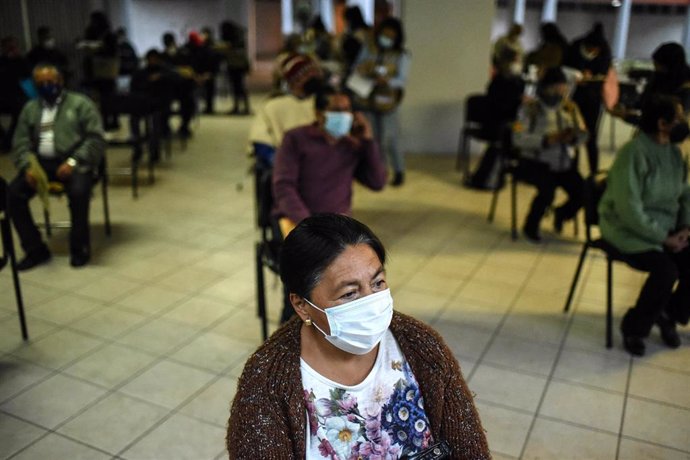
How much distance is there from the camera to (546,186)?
478 centimetres

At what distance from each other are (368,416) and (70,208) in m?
3.32

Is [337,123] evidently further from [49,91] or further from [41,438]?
[49,91]

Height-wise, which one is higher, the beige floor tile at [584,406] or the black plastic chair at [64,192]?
the black plastic chair at [64,192]

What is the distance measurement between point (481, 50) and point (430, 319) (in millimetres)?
4280

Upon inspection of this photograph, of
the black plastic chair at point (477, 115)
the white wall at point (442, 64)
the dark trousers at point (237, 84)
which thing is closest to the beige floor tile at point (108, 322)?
the black plastic chair at point (477, 115)

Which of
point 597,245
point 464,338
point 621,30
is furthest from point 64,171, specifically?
point 621,30

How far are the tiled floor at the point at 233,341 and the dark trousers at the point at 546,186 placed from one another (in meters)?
0.24

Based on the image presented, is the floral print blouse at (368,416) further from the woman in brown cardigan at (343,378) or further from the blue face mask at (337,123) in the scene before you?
the blue face mask at (337,123)

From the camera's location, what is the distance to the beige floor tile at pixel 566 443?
247 centimetres

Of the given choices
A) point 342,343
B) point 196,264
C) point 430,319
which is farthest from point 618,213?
point 196,264

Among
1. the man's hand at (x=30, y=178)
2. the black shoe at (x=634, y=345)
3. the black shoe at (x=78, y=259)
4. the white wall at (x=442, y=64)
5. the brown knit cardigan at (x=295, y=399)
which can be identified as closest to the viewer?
the brown knit cardigan at (x=295, y=399)

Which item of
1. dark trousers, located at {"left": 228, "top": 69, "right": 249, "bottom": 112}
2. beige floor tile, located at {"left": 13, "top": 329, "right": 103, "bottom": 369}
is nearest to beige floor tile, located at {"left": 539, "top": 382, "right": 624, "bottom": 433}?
beige floor tile, located at {"left": 13, "top": 329, "right": 103, "bottom": 369}

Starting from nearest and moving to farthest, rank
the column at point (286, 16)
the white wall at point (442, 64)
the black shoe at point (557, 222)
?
the black shoe at point (557, 222), the white wall at point (442, 64), the column at point (286, 16)

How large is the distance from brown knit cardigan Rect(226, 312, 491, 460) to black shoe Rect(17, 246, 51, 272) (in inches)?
125
